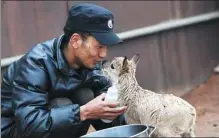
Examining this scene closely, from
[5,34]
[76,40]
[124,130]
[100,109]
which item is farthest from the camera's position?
[5,34]

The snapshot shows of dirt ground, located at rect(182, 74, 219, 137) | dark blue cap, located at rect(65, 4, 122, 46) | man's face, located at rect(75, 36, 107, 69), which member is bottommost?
dirt ground, located at rect(182, 74, 219, 137)

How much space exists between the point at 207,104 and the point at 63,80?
3.38 meters

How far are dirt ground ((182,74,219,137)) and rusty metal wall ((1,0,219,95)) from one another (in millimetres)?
149

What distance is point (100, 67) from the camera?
4488 millimetres

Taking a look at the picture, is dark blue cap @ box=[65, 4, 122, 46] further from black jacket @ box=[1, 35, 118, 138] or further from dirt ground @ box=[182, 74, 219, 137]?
dirt ground @ box=[182, 74, 219, 137]

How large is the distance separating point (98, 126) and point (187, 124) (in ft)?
2.86

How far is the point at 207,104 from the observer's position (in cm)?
728

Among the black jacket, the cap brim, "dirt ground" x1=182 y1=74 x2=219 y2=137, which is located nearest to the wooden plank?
the black jacket

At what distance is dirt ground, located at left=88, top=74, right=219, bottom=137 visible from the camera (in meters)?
5.98

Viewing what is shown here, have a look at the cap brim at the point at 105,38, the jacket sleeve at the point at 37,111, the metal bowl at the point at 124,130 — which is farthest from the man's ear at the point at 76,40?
the metal bowl at the point at 124,130

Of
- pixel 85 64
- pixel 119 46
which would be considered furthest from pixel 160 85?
pixel 85 64

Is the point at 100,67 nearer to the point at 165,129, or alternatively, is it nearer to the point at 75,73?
the point at 75,73

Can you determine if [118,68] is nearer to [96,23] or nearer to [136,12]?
[96,23]

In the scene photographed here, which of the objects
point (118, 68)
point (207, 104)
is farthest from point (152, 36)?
point (118, 68)
